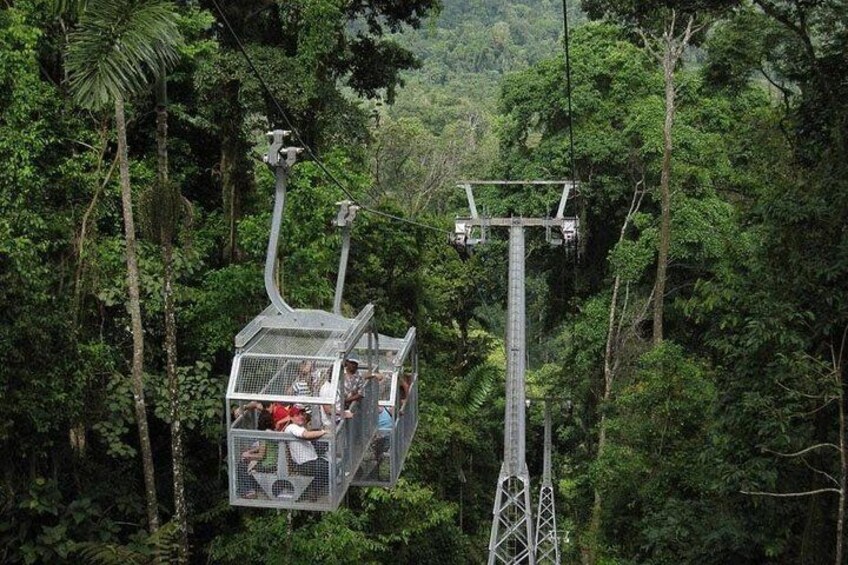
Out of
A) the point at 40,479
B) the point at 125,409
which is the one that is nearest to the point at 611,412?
the point at 125,409

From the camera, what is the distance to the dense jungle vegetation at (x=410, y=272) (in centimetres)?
905

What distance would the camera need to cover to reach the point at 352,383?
24.4 ft

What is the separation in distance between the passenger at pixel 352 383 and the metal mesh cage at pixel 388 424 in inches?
24.5

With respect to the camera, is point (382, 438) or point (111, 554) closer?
point (382, 438)

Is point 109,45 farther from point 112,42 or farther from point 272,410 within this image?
point 272,410

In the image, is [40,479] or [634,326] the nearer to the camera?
[40,479]

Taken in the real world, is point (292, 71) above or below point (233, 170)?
above

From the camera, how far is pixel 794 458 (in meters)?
9.04

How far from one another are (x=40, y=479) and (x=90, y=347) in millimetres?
1519

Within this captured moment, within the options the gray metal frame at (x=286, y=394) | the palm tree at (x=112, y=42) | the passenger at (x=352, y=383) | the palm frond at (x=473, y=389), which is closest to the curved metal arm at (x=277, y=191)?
the gray metal frame at (x=286, y=394)

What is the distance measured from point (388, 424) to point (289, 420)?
1.88 meters

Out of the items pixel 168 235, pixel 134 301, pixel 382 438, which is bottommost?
pixel 382 438

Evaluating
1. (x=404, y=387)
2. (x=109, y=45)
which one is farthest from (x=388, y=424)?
(x=109, y=45)

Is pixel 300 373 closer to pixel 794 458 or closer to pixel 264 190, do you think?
pixel 794 458
